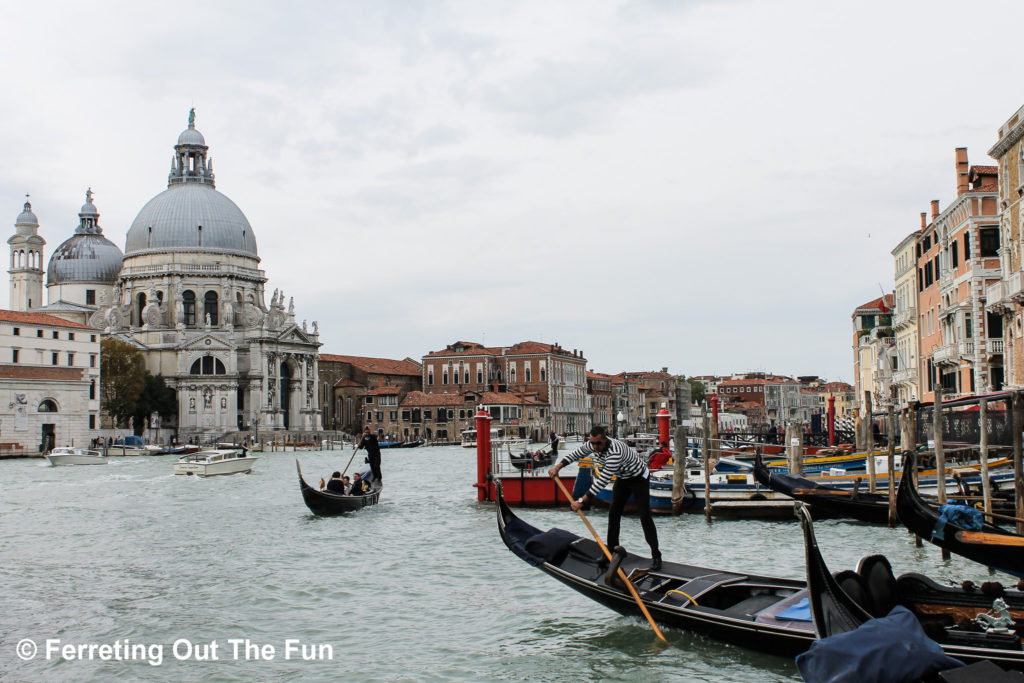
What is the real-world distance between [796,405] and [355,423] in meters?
46.9

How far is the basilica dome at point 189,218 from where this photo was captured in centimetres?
5819

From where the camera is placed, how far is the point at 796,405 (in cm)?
9550

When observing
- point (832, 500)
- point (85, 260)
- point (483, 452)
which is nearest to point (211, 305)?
point (85, 260)

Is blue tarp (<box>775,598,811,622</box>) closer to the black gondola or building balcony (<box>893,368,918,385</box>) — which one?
the black gondola

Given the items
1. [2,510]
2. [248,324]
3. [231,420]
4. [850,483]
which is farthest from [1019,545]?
[248,324]

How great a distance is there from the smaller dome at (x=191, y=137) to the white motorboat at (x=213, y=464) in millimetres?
37568

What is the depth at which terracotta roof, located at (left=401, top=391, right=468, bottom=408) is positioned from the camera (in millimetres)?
60688

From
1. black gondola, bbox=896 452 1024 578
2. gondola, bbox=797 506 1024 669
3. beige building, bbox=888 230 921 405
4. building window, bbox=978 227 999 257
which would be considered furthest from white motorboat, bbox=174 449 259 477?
gondola, bbox=797 506 1024 669

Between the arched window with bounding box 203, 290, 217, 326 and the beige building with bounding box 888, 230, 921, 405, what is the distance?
40.2m

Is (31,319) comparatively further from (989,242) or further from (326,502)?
(989,242)

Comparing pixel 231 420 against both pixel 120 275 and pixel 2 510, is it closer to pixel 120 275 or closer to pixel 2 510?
pixel 120 275

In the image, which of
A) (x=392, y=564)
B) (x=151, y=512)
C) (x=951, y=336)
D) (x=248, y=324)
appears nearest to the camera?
(x=392, y=564)

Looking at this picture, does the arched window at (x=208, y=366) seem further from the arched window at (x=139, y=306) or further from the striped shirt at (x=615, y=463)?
the striped shirt at (x=615, y=463)

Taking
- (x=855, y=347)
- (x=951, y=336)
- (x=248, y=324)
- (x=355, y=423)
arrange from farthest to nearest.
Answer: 1. (x=355, y=423)
2. (x=248, y=324)
3. (x=855, y=347)
4. (x=951, y=336)
